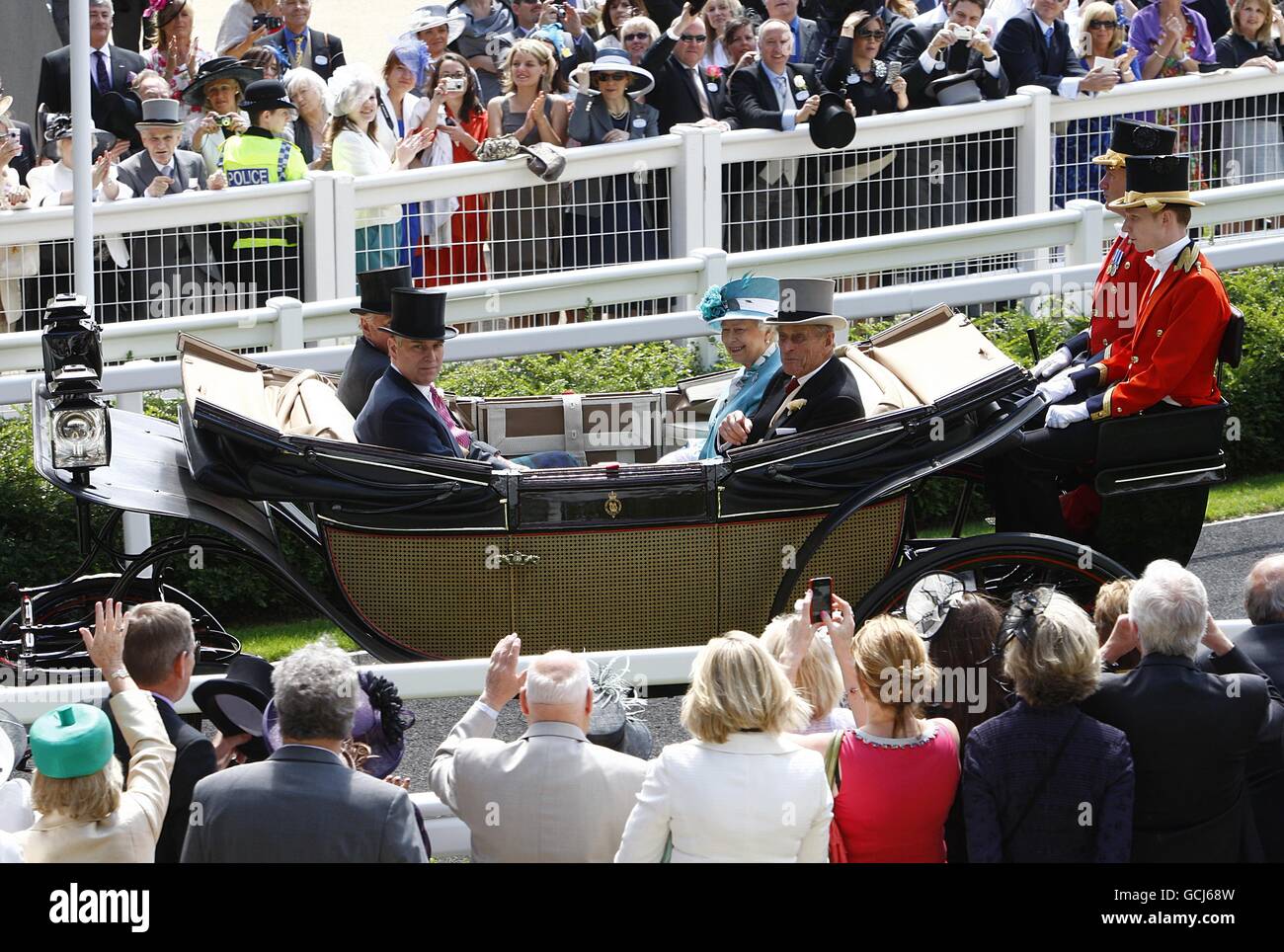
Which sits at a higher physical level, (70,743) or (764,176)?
(764,176)

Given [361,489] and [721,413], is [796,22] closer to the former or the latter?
[721,413]

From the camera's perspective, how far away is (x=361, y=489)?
668 cm

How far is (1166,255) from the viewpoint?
7273 mm


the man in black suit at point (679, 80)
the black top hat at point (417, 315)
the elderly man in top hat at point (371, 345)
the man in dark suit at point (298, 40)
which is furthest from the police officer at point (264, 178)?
the black top hat at point (417, 315)

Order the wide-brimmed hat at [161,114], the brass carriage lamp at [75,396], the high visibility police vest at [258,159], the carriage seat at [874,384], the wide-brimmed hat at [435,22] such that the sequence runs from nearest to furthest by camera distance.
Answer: the brass carriage lamp at [75,396] < the carriage seat at [874,384] < the wide-brimmed hat at [161,114] < the high visibility police vest at [258,159] < the wide-brimmed hat at [435,22]

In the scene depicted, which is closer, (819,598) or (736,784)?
(736,784)

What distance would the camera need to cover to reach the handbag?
15.8ft

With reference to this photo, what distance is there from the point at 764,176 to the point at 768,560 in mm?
4779

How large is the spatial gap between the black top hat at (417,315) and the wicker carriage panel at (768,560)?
126 cm

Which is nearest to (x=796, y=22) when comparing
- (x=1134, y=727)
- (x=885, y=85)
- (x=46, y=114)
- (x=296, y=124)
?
(x=885, y=85)

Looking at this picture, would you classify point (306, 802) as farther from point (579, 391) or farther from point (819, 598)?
point (579, 391)

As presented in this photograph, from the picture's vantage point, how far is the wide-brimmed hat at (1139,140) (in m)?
7.49

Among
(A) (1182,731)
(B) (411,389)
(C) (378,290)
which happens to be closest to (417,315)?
(B) (411,389)

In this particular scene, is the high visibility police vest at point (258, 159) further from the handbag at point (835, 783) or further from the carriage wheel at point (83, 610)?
the handbag at point (835, 783)
